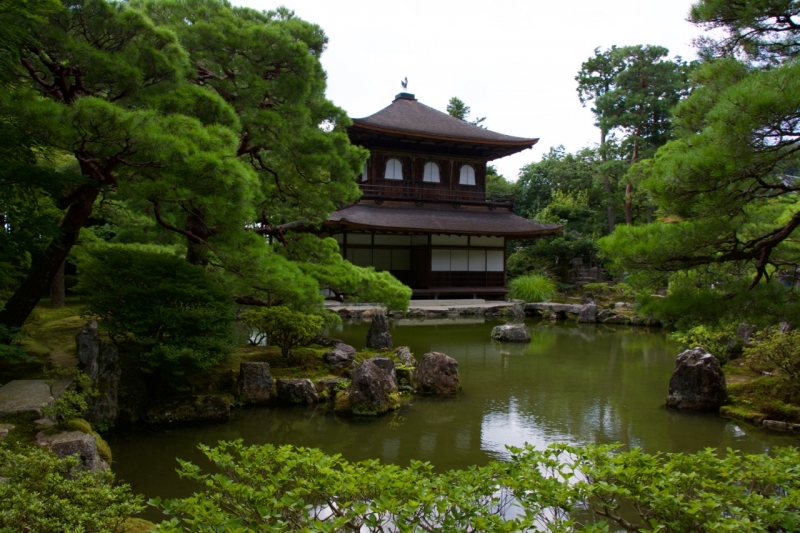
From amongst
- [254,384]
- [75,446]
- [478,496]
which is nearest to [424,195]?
[254,384]

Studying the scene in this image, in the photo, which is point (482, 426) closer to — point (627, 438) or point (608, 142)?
point (627, 438)

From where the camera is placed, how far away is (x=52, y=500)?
8.74 ft

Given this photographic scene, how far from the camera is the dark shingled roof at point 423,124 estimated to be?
19645 millimetres

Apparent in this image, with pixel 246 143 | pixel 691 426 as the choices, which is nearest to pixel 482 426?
pixel 691 426

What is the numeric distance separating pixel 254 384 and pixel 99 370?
195cm

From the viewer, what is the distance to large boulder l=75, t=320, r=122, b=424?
5992mm

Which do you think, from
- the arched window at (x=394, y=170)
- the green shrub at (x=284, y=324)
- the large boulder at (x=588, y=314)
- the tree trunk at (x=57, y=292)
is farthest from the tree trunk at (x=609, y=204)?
the tree trunk at (x=57, y=292)

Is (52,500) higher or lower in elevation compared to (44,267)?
lower

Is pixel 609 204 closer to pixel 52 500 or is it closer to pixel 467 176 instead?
pixel 467 176

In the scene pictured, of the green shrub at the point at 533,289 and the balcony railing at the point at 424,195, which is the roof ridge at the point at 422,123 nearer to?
the balcony railing at the point at 424,195

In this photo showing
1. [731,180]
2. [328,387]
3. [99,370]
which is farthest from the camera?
[328,387]

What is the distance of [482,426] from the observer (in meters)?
6.88

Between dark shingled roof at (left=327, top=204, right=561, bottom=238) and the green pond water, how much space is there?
8.43 m

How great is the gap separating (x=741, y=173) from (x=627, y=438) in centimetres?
335
